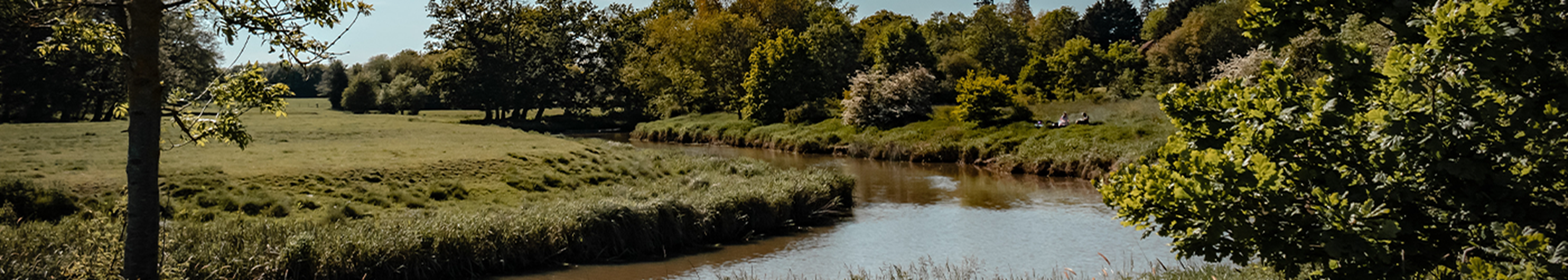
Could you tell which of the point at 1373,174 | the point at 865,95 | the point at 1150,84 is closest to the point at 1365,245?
the point at 1373,174

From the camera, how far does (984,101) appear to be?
123 ft

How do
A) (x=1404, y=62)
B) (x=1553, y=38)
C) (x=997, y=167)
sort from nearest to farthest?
(x=1553, y=38) < (x=1404, y=62) < (x=997, y=167)

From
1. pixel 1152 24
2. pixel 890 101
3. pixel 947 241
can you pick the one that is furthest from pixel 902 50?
pixel 947 241

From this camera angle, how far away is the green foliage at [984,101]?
37344mm

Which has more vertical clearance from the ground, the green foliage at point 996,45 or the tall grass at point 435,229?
the green foliage at point 996,45

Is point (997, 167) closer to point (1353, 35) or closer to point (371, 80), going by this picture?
point (1353, 35)

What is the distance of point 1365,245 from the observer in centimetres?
490

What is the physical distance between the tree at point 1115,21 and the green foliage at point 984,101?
61.3 meters

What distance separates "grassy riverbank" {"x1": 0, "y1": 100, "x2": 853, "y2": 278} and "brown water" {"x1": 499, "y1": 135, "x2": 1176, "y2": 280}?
639 mm

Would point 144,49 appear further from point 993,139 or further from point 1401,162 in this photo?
point 993,139

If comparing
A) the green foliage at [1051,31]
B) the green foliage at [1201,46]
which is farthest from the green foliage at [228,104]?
the green foliage at [1051,31]

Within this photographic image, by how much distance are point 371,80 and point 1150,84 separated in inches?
2835

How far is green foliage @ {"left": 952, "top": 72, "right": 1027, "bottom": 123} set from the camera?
3734 centimetres

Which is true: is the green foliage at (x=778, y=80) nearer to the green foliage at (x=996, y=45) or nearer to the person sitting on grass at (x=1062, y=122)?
the person sitting on grass at (x=1062, y=122)
